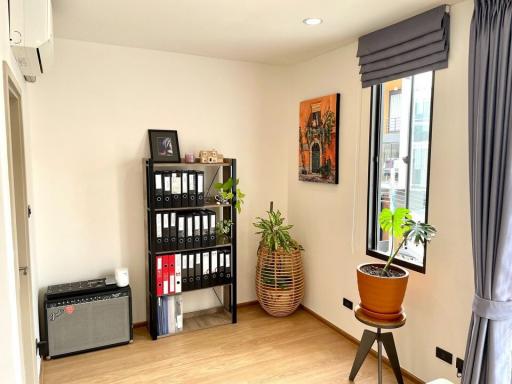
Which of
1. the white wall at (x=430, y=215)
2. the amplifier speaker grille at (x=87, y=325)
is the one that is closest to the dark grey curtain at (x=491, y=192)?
the white wall at (x=430, y=215)

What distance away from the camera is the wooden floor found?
2734 millimetres

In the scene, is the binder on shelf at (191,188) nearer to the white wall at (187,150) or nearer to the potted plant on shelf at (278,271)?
the white wall at (187,150)

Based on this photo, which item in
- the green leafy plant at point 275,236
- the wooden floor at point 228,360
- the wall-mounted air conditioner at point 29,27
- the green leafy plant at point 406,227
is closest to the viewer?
the wall-mounted air conditioner at point 29,27

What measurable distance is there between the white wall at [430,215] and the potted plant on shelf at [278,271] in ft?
0.71

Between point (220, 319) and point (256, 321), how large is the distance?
1.11 feet

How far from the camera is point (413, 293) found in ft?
8.76

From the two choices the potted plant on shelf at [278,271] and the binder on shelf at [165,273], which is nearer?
the binder on shelf at [165,273]

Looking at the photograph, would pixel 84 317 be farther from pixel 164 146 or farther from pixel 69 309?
pixel 164 146

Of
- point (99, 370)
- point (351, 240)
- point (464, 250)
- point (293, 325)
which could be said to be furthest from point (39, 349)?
point (464, 250)

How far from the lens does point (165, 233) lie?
3.28m

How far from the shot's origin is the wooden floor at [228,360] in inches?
108

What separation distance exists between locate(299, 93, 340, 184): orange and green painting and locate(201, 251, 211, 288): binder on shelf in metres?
1.17

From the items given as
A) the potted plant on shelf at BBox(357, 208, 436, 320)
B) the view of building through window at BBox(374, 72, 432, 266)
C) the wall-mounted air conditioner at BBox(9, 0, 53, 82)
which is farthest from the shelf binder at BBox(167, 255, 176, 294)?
the wall-mounted air conditioner at BBox(9, 0, 53, 82)

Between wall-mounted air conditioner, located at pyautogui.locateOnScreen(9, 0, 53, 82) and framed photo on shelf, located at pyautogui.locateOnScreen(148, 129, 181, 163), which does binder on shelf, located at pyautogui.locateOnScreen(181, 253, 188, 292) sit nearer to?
framed photo on shelf, located at pyautogui.locateOnScreen(148, 129, 181, 163)
